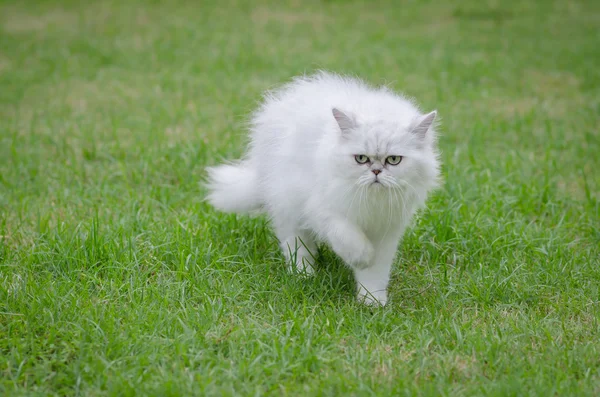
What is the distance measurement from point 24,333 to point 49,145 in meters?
3.37

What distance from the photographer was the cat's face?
11.2ft

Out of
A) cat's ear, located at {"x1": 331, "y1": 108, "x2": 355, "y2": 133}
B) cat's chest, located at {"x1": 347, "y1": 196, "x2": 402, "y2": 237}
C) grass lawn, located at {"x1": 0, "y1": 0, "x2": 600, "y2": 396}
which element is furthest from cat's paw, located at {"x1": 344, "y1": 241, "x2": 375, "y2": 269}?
cat's ear, located at {"x1": 331, "y1": 108, "x2": 355, "y2": 133}

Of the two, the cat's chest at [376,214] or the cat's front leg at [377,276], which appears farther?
the cat's front leg at [377,276]

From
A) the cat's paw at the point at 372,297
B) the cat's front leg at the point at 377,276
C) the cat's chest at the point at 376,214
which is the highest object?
the cat's chest at the point at 376,214

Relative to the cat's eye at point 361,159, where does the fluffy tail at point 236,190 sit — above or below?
below

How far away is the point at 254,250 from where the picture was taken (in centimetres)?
431

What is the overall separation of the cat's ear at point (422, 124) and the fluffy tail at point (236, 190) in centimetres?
119

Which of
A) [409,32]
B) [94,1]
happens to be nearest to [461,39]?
[409,32]

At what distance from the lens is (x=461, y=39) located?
417 inches

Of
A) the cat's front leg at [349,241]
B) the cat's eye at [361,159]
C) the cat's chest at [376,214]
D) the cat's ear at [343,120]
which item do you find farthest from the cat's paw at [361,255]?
the cat's ear at [343,120]

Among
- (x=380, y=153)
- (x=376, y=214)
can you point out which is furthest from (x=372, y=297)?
(x=380, y=153)

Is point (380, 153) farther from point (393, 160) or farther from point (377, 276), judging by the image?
point (377, 276)

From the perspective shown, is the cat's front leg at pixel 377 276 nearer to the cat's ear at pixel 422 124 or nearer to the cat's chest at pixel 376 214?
the cat's chest at pixel 376 214

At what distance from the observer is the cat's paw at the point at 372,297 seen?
374 centimetres
